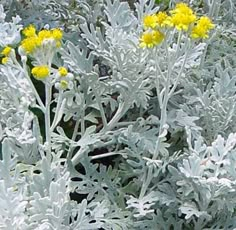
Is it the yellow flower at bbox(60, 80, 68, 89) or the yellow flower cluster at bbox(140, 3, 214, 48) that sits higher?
the yellow flower cluster at bbox(140, 3, 214, 48)

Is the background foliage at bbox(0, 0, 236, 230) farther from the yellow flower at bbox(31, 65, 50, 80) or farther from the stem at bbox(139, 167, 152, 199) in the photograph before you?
the yellow flower at bbox(31, 65, 50, 80)

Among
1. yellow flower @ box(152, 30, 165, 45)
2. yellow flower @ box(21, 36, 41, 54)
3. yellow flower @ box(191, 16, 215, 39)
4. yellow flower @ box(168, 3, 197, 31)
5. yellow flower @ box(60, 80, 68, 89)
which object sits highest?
yellow flower @ box(168, 3, 197, 31)

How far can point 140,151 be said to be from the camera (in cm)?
107

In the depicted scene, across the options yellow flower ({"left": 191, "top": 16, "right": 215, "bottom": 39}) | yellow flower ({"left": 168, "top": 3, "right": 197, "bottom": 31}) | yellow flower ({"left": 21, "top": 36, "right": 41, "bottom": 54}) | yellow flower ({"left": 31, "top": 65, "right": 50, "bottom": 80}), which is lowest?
yellow flower ({"left": 31, "top": 65, "right": 50, "bottom": 80})

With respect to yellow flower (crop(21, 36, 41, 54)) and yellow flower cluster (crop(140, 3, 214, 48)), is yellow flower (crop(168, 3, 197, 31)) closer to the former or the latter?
yellow flower cluster (crop(140, 3, 214, 48))

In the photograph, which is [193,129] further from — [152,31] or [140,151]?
[152,31]

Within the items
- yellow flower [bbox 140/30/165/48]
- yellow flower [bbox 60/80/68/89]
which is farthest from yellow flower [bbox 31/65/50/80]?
yellow flower [bbox 140/30/165/48]

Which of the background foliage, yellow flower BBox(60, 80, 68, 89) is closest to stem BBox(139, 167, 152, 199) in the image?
the background foliage

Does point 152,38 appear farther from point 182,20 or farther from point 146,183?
point 146,183

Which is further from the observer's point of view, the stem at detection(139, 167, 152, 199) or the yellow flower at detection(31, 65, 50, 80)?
the stem at detection(139, 167, 152, 199)

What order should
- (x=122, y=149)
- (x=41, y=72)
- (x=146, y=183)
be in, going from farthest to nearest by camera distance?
1. (x=122, y=149)
2. (x=146, y=183)
3. (x=41, y=72)

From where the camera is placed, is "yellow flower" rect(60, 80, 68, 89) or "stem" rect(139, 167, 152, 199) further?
"stem" rect(139, 167, 152, 199)

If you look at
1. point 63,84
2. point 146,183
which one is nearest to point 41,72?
point 63,84

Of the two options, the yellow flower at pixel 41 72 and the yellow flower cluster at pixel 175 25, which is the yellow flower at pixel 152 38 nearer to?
the yellow flower cluster at pixel 175 25
